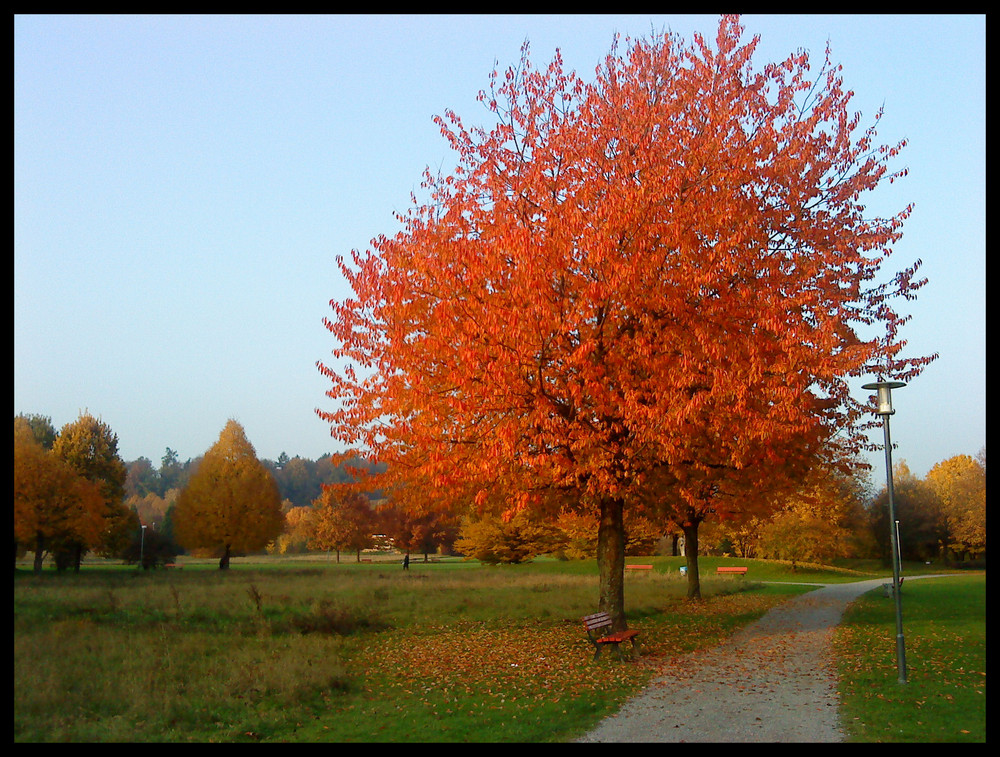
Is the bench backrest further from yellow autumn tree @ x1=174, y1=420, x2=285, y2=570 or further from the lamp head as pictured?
yellow autumn tree @ x1=174, y1=420, x2=285, y2=570

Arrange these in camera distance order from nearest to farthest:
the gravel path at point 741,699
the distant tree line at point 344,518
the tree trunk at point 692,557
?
the gravel path at point 741,699, the distant tree line at point 344,518, the tree trunk at point 692,557

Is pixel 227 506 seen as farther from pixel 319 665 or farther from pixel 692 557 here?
pixel 319 665

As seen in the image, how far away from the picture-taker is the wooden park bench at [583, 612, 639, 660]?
13367 millimetres

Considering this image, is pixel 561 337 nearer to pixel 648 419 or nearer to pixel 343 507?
pixel 648 419

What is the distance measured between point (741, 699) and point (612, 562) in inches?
227

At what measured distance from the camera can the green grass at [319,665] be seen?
29.5ft

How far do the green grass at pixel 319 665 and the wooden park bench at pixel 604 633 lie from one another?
0.32 meters

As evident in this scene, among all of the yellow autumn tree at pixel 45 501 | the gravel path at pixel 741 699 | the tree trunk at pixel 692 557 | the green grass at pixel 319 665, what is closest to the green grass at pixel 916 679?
the gravel path at pixel 741 699

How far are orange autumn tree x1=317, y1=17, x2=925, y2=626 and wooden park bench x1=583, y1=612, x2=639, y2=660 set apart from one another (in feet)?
1.94

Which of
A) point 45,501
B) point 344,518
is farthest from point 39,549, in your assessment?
point 344,518

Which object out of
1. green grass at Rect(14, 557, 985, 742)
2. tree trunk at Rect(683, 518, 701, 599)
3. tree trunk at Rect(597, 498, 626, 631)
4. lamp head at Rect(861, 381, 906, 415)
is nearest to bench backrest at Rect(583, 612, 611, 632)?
green grass at Rect(14, 557, 985, 742)

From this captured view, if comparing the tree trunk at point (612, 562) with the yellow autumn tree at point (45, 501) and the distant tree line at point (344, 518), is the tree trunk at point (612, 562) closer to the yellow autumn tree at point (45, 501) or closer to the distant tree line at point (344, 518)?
the distant tree line at point (344, 518)

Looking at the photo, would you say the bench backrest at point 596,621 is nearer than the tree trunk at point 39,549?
Yes
